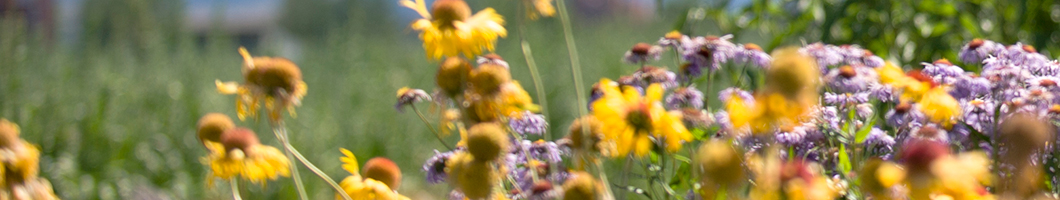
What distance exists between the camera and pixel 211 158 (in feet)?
2.97

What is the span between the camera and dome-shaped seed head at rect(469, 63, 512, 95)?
0.77 metres

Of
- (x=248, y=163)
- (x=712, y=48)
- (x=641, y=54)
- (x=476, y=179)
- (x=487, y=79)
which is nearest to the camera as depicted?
(x=476, y=179)

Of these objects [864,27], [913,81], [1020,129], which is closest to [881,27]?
[864,27]

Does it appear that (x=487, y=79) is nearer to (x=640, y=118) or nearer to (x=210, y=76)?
(x=640, y=118)

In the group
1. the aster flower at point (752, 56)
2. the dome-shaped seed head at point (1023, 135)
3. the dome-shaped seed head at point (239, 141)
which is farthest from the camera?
the aster flower at point (752, 56)

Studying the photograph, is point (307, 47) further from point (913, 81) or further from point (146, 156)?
point (913, 81)

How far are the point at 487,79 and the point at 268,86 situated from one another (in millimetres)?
237

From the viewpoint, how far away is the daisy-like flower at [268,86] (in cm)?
80

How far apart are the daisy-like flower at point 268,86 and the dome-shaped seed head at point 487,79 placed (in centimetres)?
20

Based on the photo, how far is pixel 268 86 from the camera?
80cm

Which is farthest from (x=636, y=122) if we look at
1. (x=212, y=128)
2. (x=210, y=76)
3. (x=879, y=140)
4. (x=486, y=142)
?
(x=210, y=76)

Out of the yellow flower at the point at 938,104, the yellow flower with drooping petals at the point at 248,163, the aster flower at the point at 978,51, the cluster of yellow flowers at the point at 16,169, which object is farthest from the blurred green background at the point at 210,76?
the cluster of yellow flowers at the point at 16,169

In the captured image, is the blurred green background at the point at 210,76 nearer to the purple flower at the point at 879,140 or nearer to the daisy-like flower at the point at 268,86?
the purple flower at the point at 879,140

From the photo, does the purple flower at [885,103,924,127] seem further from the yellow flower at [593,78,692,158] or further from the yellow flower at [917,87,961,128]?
the yellow flower at [593,78,692,158]
